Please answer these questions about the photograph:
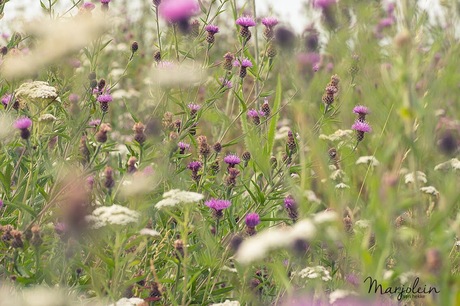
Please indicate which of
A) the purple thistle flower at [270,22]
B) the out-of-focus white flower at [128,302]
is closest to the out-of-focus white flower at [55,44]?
the purple thistle flower at [270,22]

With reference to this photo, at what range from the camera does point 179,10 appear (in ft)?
8.73

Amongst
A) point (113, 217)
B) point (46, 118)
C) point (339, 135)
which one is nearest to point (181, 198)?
point (113, 217)

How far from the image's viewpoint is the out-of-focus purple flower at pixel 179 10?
2.66 meters

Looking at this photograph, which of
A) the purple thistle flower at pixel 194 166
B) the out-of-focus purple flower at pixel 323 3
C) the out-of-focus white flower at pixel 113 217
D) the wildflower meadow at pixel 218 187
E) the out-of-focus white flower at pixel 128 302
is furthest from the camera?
the out-of-focus purple flower at pixel 323 3

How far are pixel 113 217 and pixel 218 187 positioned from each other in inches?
30.5

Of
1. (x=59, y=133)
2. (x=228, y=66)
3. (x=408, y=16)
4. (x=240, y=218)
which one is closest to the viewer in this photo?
(x=408, y=16)

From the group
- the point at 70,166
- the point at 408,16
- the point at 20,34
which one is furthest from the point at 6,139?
the point at 408,16

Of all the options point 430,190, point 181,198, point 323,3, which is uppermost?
point 323,3

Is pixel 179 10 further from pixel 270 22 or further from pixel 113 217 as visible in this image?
pixel 113 217

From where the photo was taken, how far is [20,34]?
2.79 m

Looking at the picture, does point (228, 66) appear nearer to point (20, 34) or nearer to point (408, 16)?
point (20, 34)

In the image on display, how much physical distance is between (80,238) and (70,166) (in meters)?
0.53

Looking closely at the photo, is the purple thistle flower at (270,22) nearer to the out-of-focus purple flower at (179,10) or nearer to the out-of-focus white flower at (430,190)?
the out-of-focus purple flower at (179,10)

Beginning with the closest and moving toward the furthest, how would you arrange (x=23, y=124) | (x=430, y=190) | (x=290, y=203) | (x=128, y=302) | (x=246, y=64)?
(x=128, y=302), (x=23, y=124), (x=290, y=203), (x=246, y=64), (x=430, y=190)
